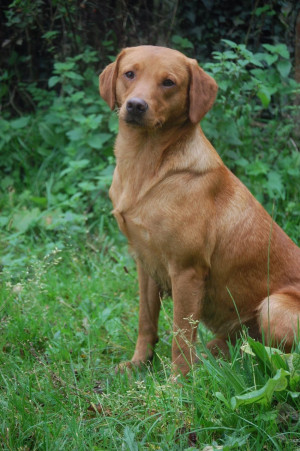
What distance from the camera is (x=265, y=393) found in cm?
247

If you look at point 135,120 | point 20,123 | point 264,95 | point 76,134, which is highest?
point 135,120

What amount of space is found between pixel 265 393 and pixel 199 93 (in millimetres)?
1580

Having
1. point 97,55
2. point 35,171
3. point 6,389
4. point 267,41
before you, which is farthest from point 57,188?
point 6,389

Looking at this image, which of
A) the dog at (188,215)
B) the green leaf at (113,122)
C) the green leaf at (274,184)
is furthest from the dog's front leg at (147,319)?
the green leaf at (113,122)

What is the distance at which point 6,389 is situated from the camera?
299 cm

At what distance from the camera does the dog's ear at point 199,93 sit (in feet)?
10.5

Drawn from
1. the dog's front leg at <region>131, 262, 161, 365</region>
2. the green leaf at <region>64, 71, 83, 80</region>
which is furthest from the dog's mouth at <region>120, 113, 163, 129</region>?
the green leaf at <region>64, 71, 83, 80</region>

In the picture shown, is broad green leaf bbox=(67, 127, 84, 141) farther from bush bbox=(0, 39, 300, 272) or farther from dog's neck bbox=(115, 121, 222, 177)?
dog's neck bbox=(115, 121, 222, 177)

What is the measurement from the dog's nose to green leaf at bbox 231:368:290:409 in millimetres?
1393

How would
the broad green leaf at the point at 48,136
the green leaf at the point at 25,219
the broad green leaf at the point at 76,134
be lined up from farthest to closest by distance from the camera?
the broad green leaf at the point at 48,136
the broad green leaf at the point at 76,134
the green leaf at the point at 25,219

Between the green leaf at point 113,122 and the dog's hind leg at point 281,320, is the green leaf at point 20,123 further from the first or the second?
the dog's hind leg at point 281,320

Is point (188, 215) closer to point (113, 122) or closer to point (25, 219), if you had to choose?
point (25, 219)

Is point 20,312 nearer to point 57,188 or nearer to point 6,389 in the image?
point 6,389

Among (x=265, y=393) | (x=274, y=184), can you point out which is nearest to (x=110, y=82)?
(x=265, y=393)
